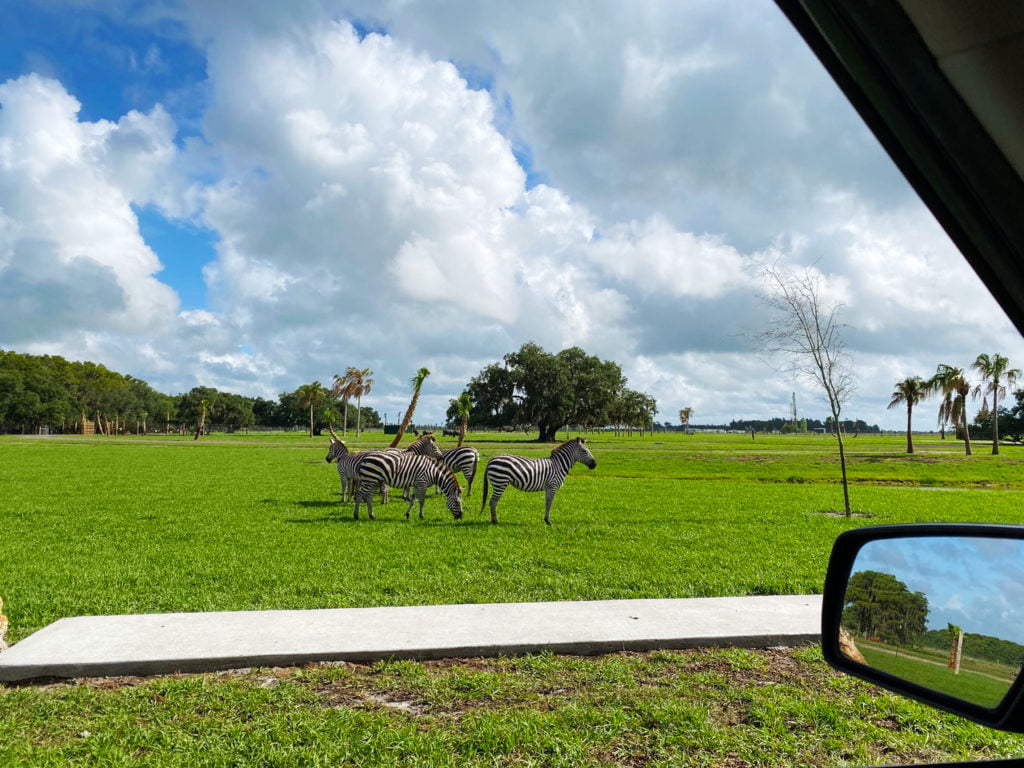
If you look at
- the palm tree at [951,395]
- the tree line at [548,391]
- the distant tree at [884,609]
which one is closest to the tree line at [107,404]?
the tree line at [548,391]

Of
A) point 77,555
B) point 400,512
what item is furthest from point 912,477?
point 77,555

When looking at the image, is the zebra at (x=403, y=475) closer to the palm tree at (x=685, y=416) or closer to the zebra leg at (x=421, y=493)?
the zebra leg at (x=421, y=493)

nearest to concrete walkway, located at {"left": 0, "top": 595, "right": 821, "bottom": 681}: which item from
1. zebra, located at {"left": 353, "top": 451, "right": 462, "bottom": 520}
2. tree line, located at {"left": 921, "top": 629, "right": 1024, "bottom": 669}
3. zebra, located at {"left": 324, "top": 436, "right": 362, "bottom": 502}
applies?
tree line, located at {"left": 921, "top": 629, "right": 1024, "bottom": 669}

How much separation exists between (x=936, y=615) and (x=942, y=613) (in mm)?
21

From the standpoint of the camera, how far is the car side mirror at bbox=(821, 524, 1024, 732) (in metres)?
1.17

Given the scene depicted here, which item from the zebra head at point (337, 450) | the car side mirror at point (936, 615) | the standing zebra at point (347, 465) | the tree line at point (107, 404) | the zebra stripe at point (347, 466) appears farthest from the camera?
the tree line at point (107, 404)

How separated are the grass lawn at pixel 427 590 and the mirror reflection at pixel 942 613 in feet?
7.99

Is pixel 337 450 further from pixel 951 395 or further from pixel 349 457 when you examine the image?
pixel 951 395

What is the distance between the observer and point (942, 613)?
137 cm

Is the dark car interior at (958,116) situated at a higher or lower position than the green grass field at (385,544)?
higher

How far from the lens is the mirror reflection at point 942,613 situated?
3.92 feet

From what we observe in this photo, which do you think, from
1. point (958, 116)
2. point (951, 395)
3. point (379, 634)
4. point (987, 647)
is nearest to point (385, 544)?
point (379, 634)

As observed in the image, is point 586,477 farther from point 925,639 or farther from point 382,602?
point 925,639

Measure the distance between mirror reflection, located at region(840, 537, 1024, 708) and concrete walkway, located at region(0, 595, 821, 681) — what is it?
3975 mm
